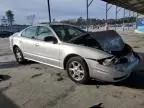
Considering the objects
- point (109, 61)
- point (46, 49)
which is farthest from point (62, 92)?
point (46, 49)

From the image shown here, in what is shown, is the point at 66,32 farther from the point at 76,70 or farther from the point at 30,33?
the point at 76,70

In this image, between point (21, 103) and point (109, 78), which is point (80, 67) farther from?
point (21, 103)

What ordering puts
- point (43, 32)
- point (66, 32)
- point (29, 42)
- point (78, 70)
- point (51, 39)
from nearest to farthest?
point (78, 70) → point (51, 39) → point (66, 32) → point (43, 32) → point (29, 42)

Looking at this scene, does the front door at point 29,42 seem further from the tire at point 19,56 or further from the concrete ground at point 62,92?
the concrete ground at point 62,92

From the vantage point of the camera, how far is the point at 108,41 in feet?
22.5

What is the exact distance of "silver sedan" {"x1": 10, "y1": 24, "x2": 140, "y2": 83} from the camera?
6.07 meters

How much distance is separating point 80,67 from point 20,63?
12.1ft

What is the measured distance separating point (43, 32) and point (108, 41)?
2181 mm

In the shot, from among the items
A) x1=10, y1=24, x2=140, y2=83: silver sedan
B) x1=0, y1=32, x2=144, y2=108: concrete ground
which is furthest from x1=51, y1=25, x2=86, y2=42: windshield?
x1=0, y1=32, x2=144, y2=108: concrete ground

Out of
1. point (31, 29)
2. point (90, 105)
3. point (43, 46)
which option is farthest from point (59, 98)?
point (31, 29)

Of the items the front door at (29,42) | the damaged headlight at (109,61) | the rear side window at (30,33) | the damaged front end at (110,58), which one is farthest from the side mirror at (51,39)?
the damaged headlight at (109,61)

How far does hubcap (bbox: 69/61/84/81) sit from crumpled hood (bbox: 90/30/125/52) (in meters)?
0.79

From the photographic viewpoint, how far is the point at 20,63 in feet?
31.1

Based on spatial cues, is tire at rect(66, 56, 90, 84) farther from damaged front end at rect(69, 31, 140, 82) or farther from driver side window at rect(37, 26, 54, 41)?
driver side window at rect(37, 26, 54, 41)
